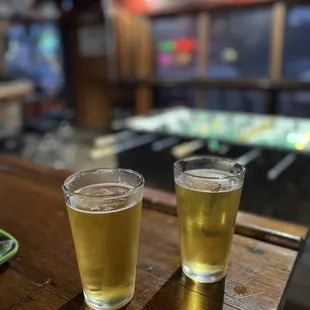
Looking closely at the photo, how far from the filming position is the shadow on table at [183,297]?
1.91 ft

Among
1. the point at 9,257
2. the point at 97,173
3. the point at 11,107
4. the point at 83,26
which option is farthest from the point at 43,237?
the point at 83,26

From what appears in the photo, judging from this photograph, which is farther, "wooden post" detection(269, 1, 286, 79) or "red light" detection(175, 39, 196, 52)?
"red light" detection(175, 39, 196, 52)

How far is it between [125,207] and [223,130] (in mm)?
2068

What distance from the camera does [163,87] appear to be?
5629 millimetres

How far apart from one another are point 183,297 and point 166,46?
6.07 metres

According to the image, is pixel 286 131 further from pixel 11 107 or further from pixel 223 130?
pixel 11 107

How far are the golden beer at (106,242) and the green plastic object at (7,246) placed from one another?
0.67ft

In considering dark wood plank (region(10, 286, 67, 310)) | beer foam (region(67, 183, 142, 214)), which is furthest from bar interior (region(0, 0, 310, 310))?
beer foam (region(67, 183, 142, 214))

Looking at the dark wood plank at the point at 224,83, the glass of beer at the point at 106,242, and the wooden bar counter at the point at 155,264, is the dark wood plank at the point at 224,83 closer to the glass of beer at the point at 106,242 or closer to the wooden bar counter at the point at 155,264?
the wooden bar counter at the point at 155,264

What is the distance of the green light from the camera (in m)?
6.19

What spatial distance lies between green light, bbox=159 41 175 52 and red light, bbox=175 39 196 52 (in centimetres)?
12

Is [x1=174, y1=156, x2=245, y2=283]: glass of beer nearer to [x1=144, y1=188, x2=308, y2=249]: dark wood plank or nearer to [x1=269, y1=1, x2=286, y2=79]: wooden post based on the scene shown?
[x1=144, y1=188, x2=308, y2=249]: dark wood plank

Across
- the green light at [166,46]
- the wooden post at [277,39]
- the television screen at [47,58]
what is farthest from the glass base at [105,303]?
the television screen at [47,58]

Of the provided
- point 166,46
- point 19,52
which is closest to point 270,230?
point 166,46
